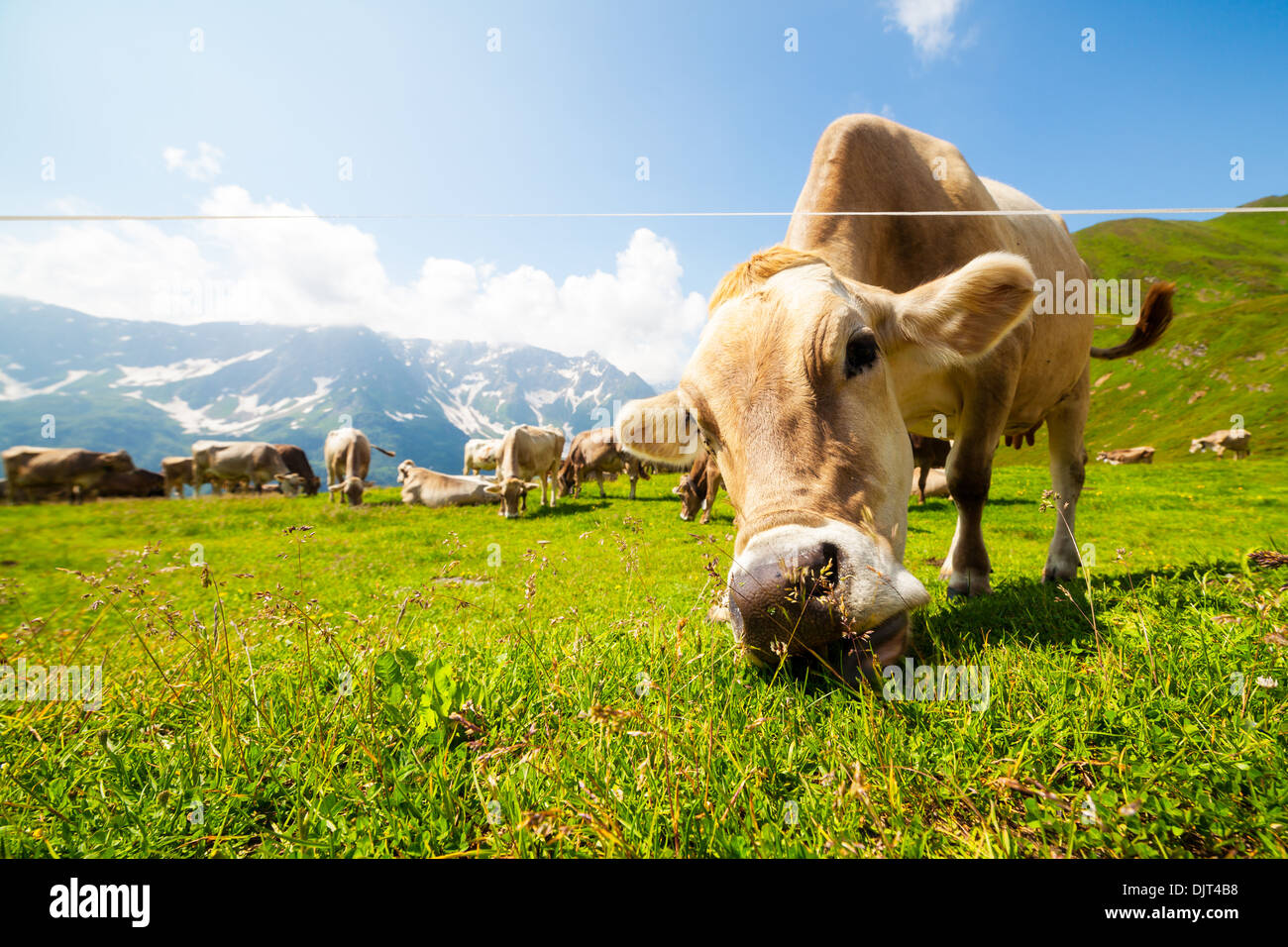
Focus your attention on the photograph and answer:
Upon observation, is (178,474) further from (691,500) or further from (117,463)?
(691,500)

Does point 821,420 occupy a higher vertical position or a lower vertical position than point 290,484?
higher

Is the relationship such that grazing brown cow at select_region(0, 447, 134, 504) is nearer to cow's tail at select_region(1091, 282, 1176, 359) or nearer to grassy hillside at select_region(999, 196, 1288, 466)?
cow's tail at select_region(1091, 282, 1176, 359)

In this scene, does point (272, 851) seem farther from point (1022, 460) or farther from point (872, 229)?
point (1022, 460)

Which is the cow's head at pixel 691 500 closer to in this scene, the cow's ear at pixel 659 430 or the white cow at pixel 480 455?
the cow's ear at pixel 659 430

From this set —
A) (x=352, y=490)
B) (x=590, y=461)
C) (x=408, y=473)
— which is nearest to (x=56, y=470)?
(x=352, y=490)

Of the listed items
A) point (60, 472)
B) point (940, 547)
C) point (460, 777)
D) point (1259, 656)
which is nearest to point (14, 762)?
point (460, 777)

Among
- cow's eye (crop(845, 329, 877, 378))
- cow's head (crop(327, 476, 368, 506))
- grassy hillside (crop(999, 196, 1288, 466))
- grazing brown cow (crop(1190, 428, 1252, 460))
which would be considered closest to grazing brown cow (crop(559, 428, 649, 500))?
cow's head (crop(327, 476, 368, 506))

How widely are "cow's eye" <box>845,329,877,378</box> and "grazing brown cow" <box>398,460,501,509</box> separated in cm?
2118

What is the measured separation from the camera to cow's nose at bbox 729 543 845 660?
6.89ft

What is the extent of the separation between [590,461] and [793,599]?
79.1ft

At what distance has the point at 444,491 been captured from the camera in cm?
2336

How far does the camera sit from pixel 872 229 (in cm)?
445

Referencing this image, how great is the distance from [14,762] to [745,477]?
2.96 metres

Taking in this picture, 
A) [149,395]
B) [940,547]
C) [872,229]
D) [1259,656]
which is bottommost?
[940,547]
